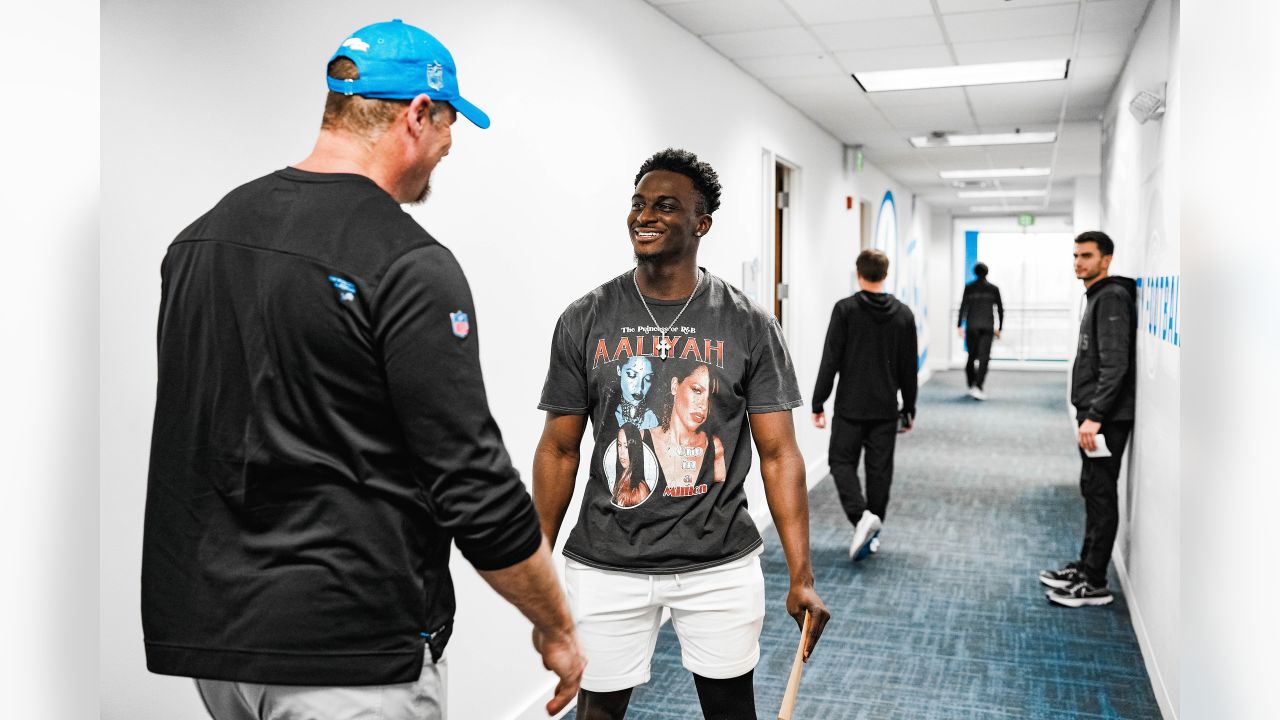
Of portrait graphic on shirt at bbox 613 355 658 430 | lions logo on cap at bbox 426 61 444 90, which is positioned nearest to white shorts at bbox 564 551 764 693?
portrait graphic on shirt at bbox 613 355 658 430

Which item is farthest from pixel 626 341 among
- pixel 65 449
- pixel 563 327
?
pixel 65 449

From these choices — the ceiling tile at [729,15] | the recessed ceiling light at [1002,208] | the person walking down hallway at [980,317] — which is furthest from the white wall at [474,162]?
the recessed ceiling light at [1002,208]

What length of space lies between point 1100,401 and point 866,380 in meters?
1.13

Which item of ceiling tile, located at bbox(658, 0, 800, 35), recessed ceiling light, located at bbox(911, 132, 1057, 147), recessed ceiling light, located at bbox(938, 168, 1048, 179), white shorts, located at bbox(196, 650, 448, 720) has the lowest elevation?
white shorts, located at bbox(196, 650, 448, 720)

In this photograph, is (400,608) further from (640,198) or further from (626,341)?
(640,198)

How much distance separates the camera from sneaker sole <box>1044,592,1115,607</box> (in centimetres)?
430

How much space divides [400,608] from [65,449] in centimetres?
46

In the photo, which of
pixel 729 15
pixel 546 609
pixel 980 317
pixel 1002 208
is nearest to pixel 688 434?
pixel 546 609

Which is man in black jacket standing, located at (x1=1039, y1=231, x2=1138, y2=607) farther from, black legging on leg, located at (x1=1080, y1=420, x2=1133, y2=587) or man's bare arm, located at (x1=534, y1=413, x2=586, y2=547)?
man's bare arm, located at (x1=534, y1=413, x2=586, y2=547)

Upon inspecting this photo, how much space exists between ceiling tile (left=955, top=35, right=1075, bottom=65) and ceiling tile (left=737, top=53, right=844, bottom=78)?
664 millimetres

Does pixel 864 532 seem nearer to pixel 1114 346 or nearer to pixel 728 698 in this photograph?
pixel 1114 346

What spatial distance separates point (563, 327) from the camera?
2219 mm

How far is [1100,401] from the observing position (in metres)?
4.04

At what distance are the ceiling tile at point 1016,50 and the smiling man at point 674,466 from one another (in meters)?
3.36
